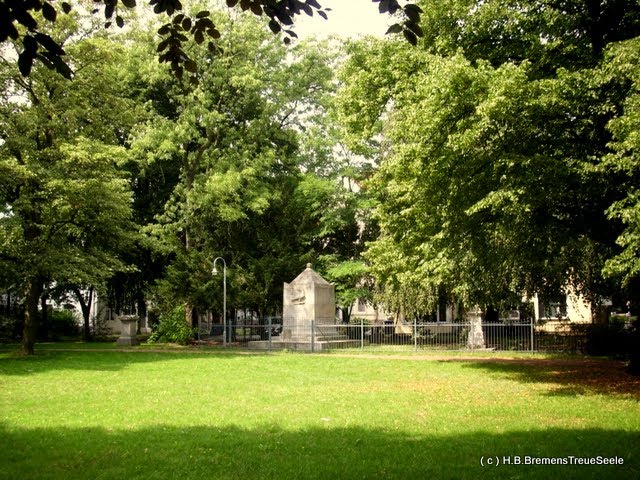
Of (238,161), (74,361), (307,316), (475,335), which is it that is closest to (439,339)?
(475,335)

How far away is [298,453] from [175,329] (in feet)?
84.5

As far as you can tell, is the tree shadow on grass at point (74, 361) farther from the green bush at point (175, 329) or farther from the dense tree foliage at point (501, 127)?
the dense tree foliage at point (501, 127)

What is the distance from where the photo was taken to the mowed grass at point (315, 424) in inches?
271

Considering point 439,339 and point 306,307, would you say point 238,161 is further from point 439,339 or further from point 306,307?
point 439,339

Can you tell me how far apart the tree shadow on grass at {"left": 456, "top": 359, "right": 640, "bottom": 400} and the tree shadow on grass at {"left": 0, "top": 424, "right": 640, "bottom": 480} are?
494 cm

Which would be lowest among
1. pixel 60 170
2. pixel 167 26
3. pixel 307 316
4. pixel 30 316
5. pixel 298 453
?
pixel 298 453

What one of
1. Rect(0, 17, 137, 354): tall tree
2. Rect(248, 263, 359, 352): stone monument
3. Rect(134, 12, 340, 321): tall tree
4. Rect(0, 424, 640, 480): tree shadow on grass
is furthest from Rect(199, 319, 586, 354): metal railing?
Rect(0, 424, 640, 480): tree shadow on grass

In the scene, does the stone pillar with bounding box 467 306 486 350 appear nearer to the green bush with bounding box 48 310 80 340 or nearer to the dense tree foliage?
the dense tree foliage

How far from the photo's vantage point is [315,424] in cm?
942

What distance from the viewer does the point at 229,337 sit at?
108 ft

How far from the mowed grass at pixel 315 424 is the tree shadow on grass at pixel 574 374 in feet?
0.21

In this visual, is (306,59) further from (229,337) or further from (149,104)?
(229,337)

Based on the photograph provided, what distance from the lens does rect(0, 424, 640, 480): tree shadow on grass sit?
6641 millimetres

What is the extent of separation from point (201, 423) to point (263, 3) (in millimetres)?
6814
